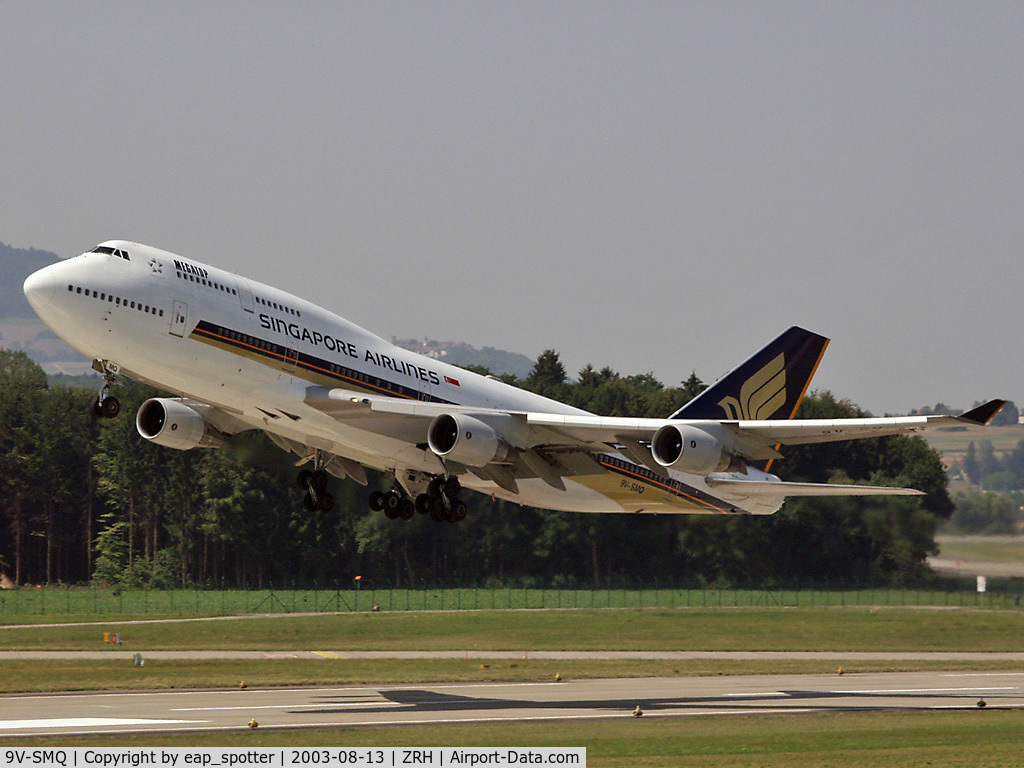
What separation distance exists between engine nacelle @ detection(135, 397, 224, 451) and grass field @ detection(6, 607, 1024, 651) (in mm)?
25262

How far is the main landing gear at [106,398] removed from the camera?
3803 centimetres

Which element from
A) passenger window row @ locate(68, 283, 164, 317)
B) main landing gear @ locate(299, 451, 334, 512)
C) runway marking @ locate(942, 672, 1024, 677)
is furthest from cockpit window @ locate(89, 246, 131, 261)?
runway marking @ locate(942, 672, 1024, 677)

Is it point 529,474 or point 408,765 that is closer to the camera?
point 408,765

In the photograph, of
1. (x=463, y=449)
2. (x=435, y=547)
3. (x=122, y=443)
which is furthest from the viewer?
(x=122, y=443)

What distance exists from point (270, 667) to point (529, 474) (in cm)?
2030

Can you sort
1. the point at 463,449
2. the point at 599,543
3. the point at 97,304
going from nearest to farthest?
the point at 97,304 < the point at 463,449 < the point at 599,543

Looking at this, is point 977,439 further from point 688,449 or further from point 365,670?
point 688,449

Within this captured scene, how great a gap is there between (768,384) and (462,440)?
1737 centimetres

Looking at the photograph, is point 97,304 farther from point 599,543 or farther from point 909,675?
point 599,543

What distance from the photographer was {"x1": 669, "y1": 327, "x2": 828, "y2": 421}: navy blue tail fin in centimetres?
5209

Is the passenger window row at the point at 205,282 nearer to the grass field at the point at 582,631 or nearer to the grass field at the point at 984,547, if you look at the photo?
the grass field at the point at 582,631

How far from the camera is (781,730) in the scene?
4247 centimetres

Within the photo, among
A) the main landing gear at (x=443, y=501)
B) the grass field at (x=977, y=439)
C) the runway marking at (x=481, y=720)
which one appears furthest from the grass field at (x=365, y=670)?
the grass field at (x=977, y=439)

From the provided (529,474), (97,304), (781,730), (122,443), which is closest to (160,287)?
(97,304)
